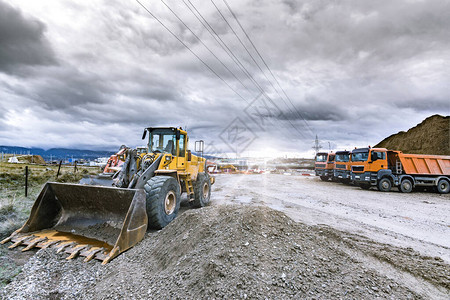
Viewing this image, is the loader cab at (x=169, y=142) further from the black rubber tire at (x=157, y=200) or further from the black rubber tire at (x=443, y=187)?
the black rubber tire at (x=443, y=187)

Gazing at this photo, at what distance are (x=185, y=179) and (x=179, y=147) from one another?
1047mm

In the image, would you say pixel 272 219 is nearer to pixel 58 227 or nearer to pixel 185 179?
pixel 185 179

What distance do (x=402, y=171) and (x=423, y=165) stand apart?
5.22ft

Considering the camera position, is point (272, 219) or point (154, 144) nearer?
point (272, 219)

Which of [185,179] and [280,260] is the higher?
[185,179]

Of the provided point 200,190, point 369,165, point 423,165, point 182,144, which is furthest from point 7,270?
point 423,165

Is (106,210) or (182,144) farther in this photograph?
(182,144)

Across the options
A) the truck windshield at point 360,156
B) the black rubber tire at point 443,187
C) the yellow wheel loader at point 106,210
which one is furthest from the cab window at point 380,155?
the yellow wheel loader at point 106,210

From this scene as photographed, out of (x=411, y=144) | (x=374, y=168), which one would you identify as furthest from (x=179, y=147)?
(x=411, y=144)

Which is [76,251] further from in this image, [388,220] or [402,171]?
[402,171]

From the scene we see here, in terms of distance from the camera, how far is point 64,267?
3736mm

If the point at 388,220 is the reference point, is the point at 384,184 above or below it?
above

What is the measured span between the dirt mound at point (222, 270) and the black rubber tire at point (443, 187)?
1538 centimetres

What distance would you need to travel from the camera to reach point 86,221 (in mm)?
5219
